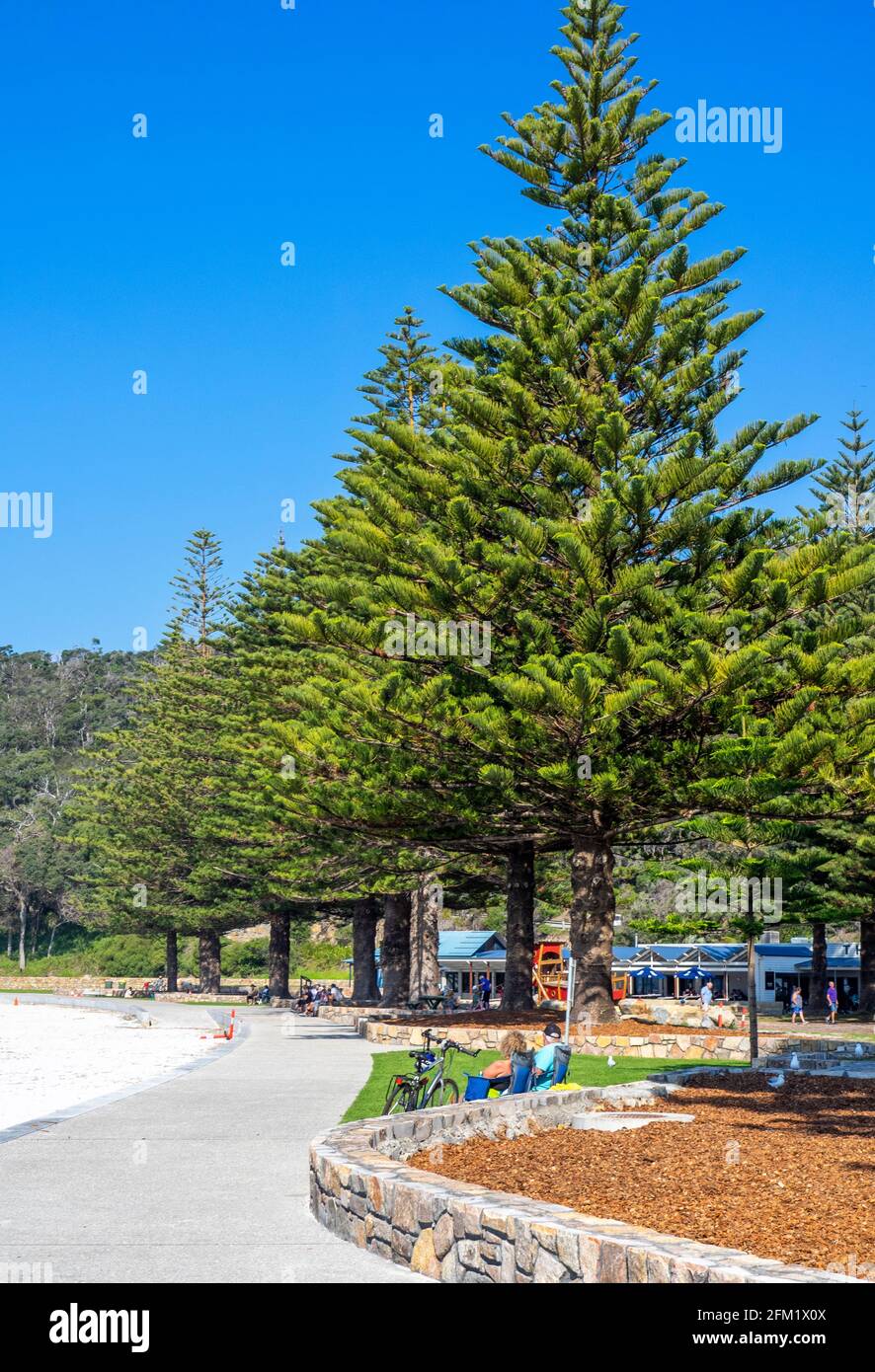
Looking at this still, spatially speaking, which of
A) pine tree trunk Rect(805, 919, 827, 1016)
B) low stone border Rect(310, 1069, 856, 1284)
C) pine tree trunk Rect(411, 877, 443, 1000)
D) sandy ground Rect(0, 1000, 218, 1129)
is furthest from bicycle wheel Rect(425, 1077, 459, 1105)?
pine tree trunk Rect(805, 919, 827, 1016)

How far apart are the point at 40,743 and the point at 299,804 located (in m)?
91.6

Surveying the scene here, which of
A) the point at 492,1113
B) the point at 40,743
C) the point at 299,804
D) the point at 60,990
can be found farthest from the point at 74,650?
the point at 492,1113

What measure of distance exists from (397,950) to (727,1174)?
2875 cm

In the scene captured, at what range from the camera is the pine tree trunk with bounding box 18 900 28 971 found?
78.4 m

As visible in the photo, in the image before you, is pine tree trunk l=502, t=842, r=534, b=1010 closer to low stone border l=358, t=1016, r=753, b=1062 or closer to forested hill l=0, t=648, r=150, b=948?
low stone border l=358, t=1016, r=753, b=1062

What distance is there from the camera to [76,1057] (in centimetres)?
2234

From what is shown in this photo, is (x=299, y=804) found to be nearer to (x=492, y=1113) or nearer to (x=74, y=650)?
(x=492, y=1113)

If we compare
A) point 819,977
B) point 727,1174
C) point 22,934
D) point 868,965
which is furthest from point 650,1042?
point 22,934

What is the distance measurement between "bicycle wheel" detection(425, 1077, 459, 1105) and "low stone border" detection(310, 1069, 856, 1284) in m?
1.68

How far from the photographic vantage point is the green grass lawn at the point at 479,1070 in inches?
543

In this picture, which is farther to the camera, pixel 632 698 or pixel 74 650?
pixel 74 650

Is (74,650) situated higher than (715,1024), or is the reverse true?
(74,650)

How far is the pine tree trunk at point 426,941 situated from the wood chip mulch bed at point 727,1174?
861 inches

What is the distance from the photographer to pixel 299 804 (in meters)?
23.1
